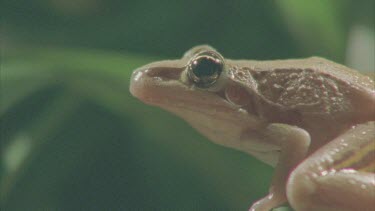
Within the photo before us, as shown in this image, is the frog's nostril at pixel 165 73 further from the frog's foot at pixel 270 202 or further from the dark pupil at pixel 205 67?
the frog's foot at pixel 270 202

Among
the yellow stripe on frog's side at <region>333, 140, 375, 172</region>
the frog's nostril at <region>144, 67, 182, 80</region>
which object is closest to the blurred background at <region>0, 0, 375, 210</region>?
the frog's nostril at <region>144, 67, 182, 80</region>

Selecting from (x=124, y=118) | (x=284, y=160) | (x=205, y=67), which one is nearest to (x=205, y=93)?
(x=205, y=67)

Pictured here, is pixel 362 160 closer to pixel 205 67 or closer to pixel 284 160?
pixel 284 160

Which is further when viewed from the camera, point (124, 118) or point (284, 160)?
point (124, 118)

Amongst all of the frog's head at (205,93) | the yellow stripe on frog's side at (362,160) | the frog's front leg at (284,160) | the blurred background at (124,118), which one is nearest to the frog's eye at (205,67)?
the frog's head at (205,93)

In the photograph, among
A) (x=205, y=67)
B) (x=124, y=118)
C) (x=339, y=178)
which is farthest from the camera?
(x=124, y=118)

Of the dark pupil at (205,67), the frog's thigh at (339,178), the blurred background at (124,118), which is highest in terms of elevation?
the dark pupil at (205,67)

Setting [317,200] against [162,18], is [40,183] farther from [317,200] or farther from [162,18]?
[317,200]

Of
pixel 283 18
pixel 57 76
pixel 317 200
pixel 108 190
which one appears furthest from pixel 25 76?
pixel 317 200
